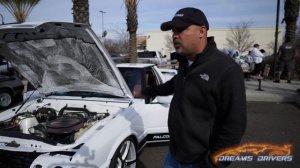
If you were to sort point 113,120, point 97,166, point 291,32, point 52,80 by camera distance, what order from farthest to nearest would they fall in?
point 291,32
point 52,80
point 113,120
point 97,166

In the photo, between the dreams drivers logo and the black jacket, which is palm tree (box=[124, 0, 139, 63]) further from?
the dreams drivers logo

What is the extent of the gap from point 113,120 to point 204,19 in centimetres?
211

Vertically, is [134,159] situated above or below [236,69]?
below

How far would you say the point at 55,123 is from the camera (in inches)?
159

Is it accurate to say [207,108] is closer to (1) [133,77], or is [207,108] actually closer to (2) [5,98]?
(1) [133,77]

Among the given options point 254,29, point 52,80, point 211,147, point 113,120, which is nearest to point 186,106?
point 211,147

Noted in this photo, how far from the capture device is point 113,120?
4.08 m

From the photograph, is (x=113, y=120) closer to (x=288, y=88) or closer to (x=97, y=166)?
(x=97, y=166)

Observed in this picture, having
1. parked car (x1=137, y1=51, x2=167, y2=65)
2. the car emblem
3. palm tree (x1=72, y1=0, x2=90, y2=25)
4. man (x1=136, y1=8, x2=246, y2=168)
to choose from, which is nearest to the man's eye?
man (x1=136, y1=8, x2=246, y2=168)

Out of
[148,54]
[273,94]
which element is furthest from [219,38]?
[273,94]

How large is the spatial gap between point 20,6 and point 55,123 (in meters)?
12.9

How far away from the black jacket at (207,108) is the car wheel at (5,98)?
8.98 metres

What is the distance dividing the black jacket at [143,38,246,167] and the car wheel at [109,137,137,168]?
1.42 m

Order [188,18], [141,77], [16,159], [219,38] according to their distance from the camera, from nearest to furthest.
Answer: [188,18]
[16,159]
[141,77]
[219,38]
